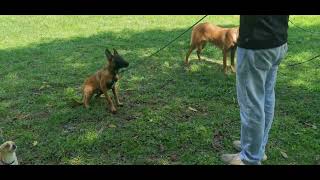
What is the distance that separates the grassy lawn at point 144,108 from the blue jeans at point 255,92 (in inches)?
24.4

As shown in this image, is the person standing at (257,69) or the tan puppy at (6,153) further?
the tan puppy at (6,153)

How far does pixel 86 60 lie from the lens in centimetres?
806

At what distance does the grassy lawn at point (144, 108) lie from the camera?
445cm

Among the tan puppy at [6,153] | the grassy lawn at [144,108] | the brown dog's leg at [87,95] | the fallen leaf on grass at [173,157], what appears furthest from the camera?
the brown dog's leg at [87,95]

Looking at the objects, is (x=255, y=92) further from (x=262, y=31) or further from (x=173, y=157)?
(x=173, y=157)

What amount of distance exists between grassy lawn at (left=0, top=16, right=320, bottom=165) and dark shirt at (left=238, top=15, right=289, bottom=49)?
1.46 m

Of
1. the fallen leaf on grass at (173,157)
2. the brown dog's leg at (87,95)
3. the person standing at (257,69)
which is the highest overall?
the person standing at (257,69)

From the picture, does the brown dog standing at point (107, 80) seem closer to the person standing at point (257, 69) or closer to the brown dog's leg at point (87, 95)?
the brown dog's leg at point (87, 95)

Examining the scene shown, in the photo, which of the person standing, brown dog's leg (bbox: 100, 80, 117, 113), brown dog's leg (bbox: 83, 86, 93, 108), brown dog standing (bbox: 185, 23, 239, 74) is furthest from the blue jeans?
brown dog standing (bbox: 185, 23, 239, 74)

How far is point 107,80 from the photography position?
214 inches

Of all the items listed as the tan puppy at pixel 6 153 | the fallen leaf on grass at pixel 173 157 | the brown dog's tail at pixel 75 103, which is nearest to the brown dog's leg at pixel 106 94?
the brown dog's tail at pixel 75 103

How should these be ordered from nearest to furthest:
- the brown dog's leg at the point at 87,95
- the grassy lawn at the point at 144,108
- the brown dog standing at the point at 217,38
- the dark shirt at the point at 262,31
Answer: the dark shirt at the point at 262,31
the grassy lawn at the point at 144,108
the brown dog's leg at the point at 87,95
the brown dog standing at the point at 217,38

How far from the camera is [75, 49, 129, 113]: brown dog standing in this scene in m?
5.35

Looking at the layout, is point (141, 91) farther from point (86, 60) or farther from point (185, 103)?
point (86, 60)
